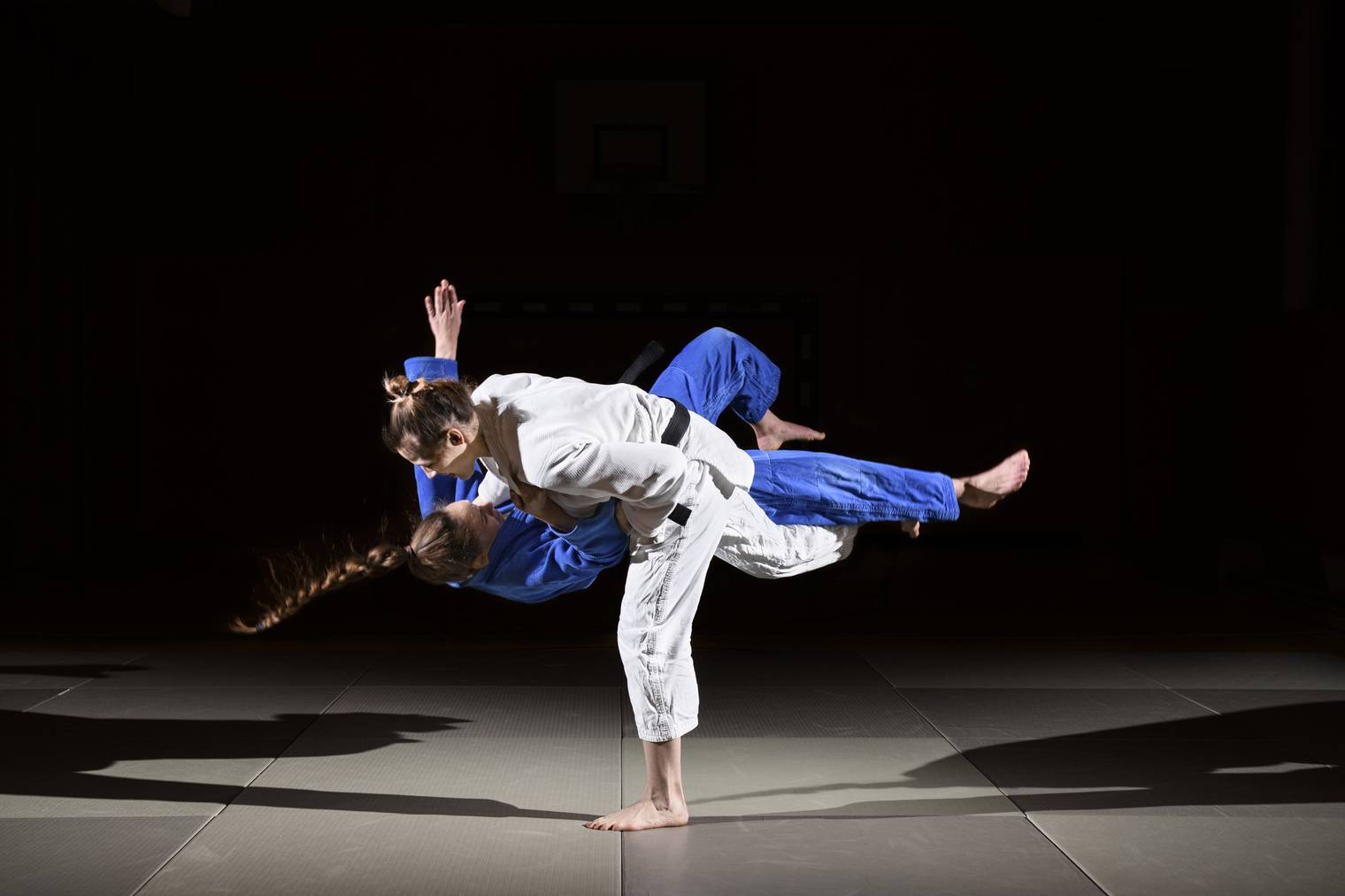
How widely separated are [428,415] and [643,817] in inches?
46.6

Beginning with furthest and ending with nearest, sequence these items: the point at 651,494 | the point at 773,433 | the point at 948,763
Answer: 1. the point at 948,763
2. the point at 773,433
3. the point at 651,494

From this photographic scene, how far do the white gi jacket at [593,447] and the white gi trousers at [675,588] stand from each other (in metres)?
0.07

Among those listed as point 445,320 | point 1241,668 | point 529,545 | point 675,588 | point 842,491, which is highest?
point 445,320

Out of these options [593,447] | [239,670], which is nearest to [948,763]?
[593,447]

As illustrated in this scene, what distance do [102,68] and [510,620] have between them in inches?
235

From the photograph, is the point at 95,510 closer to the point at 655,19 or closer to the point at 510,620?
the point at 510,620

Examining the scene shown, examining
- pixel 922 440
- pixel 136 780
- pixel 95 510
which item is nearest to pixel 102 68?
pixel 95 510

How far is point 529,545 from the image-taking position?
3.06 meters

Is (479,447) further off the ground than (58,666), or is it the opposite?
(479,447)

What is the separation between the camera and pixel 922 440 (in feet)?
33.3

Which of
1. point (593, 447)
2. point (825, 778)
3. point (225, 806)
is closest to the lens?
point (593, 447)

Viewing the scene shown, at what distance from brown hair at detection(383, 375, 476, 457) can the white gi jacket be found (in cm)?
7

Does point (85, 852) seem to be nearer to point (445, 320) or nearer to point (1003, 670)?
point (445, 320)

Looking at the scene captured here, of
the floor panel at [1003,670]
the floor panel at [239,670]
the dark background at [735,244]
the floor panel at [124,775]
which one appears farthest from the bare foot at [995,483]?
the dark background at [735,244]
